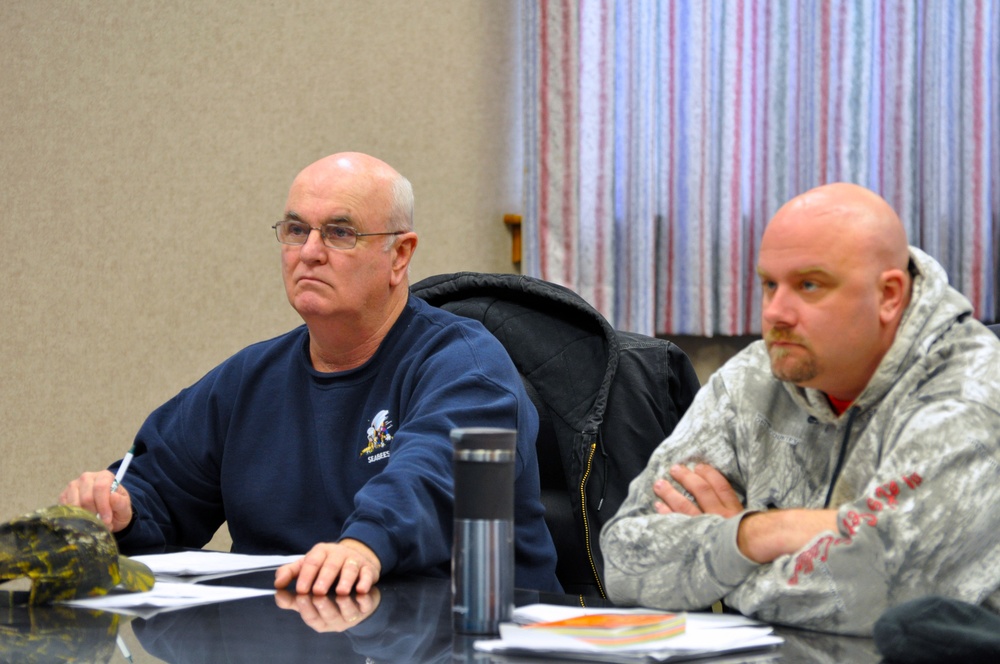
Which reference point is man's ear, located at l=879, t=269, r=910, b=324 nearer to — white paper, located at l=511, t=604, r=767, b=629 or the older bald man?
white paper, located at l=511, t=604, r=767, b=629

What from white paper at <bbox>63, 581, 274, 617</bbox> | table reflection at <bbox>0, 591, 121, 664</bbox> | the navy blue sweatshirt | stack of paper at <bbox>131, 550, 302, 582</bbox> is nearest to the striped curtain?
the navy blue sweatshirt

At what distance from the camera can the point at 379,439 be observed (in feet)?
6.23

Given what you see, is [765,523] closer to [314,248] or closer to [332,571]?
[332,571]

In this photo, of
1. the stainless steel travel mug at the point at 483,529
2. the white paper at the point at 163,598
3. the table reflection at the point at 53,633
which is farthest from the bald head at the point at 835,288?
the table reflection at the point at 53,633

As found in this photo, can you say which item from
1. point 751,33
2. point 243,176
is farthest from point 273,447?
point 751,33

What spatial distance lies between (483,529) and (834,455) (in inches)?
20.8

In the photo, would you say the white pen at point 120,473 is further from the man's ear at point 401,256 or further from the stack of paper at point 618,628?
the stack of paper at point 618,628

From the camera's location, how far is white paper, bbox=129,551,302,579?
1513mm

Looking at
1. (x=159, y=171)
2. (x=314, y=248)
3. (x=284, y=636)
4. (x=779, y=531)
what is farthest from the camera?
(x=159, y=171)

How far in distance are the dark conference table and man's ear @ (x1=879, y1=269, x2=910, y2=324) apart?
408mm

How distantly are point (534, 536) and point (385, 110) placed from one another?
6.57 ft

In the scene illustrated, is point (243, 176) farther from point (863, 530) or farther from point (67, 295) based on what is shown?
point (863, 530)

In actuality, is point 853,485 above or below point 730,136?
below

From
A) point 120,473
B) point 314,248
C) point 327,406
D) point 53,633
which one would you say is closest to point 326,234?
point 314,248
